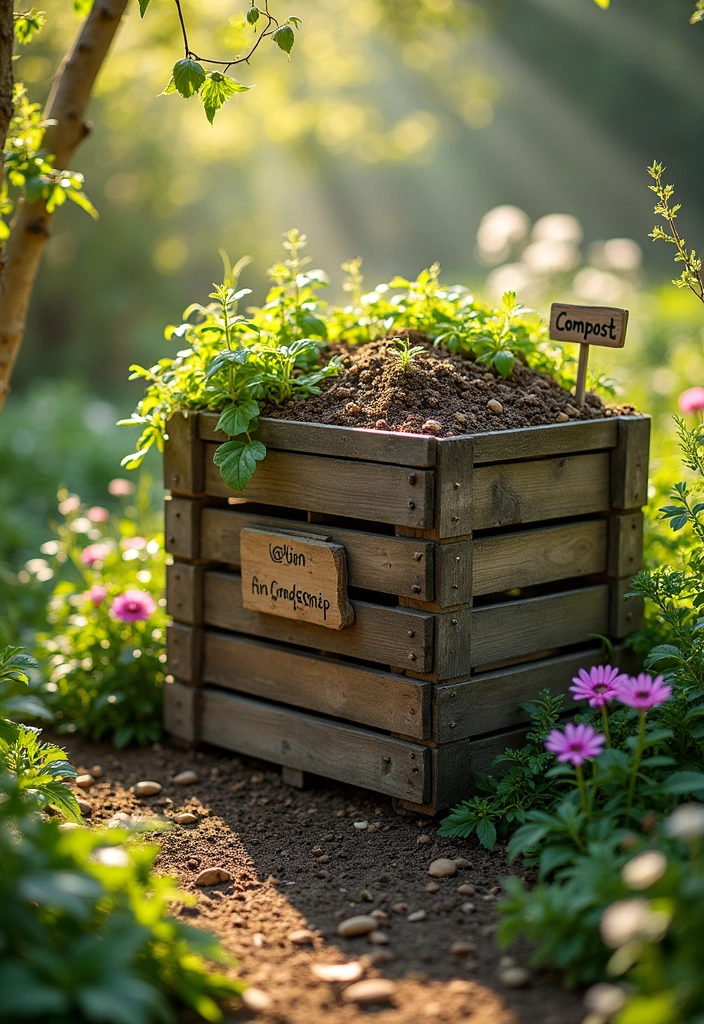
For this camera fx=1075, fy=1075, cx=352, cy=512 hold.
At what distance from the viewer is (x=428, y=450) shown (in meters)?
2.58

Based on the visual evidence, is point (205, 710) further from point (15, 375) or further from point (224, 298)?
point (15, 375)

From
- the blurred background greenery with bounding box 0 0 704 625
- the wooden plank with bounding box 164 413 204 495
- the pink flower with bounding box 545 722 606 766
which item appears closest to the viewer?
the pink flower with bounding box 545 722 606 766

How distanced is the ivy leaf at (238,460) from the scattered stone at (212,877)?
37.7 inches

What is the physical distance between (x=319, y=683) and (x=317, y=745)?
18 centimetres

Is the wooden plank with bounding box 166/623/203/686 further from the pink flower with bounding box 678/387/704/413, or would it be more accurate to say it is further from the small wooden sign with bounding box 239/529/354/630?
the pink flower with bounding box 678/387/704/413

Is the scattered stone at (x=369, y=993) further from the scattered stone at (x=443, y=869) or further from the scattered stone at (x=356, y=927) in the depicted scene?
the scattered stone at (x=443, y=869)

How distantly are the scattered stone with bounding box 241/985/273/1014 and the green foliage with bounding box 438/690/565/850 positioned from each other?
2.64 feet

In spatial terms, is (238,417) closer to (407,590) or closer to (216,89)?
(407,590)

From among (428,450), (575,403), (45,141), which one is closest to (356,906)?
(428,450)

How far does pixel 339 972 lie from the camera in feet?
6.69

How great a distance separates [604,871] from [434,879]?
28.8 inches

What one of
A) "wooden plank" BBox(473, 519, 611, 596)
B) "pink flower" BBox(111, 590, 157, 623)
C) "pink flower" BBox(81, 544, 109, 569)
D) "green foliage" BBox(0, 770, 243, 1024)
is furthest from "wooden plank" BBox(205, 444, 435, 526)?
"green foliage" BBox(0, 770, 243, 1024)

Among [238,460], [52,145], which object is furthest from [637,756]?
[52,145]

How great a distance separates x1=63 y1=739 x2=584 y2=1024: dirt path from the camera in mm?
1907
